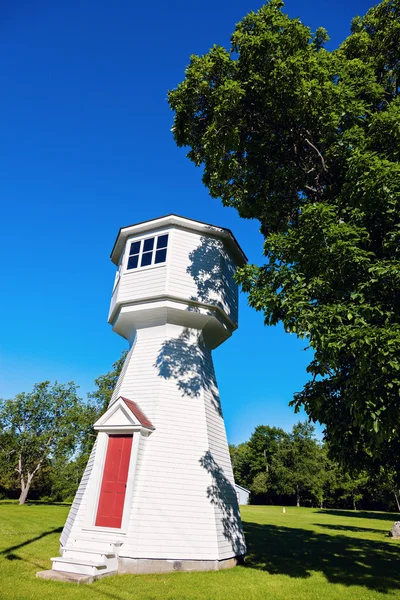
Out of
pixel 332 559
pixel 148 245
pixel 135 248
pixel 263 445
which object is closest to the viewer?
pixel 332 559

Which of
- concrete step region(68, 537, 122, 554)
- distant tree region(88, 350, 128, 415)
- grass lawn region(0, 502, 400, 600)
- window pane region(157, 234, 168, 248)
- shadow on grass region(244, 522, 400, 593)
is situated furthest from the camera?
distant tree region(88, 350, 128, 415)

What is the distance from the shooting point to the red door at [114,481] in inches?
438

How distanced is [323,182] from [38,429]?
40508mm

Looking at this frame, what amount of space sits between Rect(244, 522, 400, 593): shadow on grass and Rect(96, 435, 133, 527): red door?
16.0 feet

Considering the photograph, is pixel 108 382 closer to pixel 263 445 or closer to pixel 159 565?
pixel 159 565

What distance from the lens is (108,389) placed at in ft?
111

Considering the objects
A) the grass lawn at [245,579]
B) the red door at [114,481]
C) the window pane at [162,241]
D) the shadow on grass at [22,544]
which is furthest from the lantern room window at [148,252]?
the shadow on grass at [22,544]

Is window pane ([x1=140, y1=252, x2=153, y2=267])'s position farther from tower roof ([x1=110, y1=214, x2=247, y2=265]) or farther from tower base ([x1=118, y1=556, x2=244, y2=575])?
tower base ([x1=118, y1=556, x2=244, y2=575])

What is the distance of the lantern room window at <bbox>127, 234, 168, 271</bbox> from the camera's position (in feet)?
48.6

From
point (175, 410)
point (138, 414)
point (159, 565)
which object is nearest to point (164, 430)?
point (175, 410)

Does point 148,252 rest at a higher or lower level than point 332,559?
higher

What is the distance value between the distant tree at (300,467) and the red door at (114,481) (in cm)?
5371

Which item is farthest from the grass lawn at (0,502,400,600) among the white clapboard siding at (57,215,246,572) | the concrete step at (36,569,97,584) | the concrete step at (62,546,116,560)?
the white clapboard siding at (57,215,246,572)

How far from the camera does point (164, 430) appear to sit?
12180 millimetres
